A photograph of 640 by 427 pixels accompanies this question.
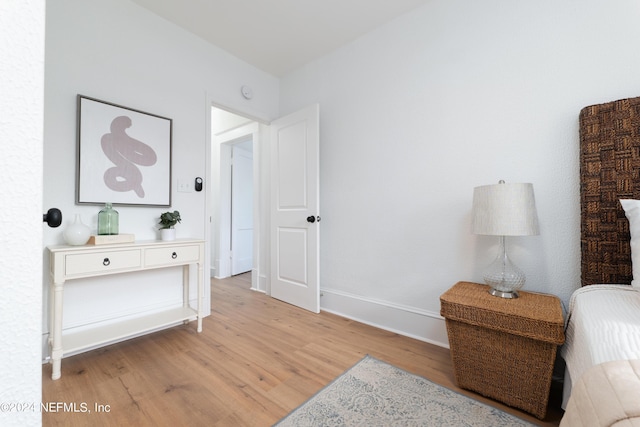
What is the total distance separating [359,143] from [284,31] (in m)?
1.23

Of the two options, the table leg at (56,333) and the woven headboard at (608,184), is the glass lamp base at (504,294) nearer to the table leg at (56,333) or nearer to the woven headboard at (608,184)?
the woven headboard at (608,184)

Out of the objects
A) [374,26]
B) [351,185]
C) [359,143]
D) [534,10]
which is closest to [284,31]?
[374,26]

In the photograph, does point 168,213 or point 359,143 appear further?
point 359,143

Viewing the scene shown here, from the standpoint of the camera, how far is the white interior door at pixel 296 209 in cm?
267

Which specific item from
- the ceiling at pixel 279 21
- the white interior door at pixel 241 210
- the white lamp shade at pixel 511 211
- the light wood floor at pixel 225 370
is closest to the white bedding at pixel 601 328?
the white lamp shade at pixel 511 211

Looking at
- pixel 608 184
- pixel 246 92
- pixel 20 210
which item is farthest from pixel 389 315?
Answer: pixel 246 92

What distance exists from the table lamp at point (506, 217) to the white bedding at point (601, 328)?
0.99ft

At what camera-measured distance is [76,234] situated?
1729 mm

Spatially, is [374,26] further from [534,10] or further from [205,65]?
[205,65]

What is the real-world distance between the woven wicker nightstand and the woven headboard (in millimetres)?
306

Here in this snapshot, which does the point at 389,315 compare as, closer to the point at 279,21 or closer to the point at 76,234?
the point at 76,234

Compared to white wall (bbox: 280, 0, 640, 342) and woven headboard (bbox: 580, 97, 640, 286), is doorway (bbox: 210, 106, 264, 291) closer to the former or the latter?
white wall (bbox: 280, 0, 640, 342)

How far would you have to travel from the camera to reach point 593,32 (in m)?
1.53

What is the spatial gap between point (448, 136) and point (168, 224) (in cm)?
232
